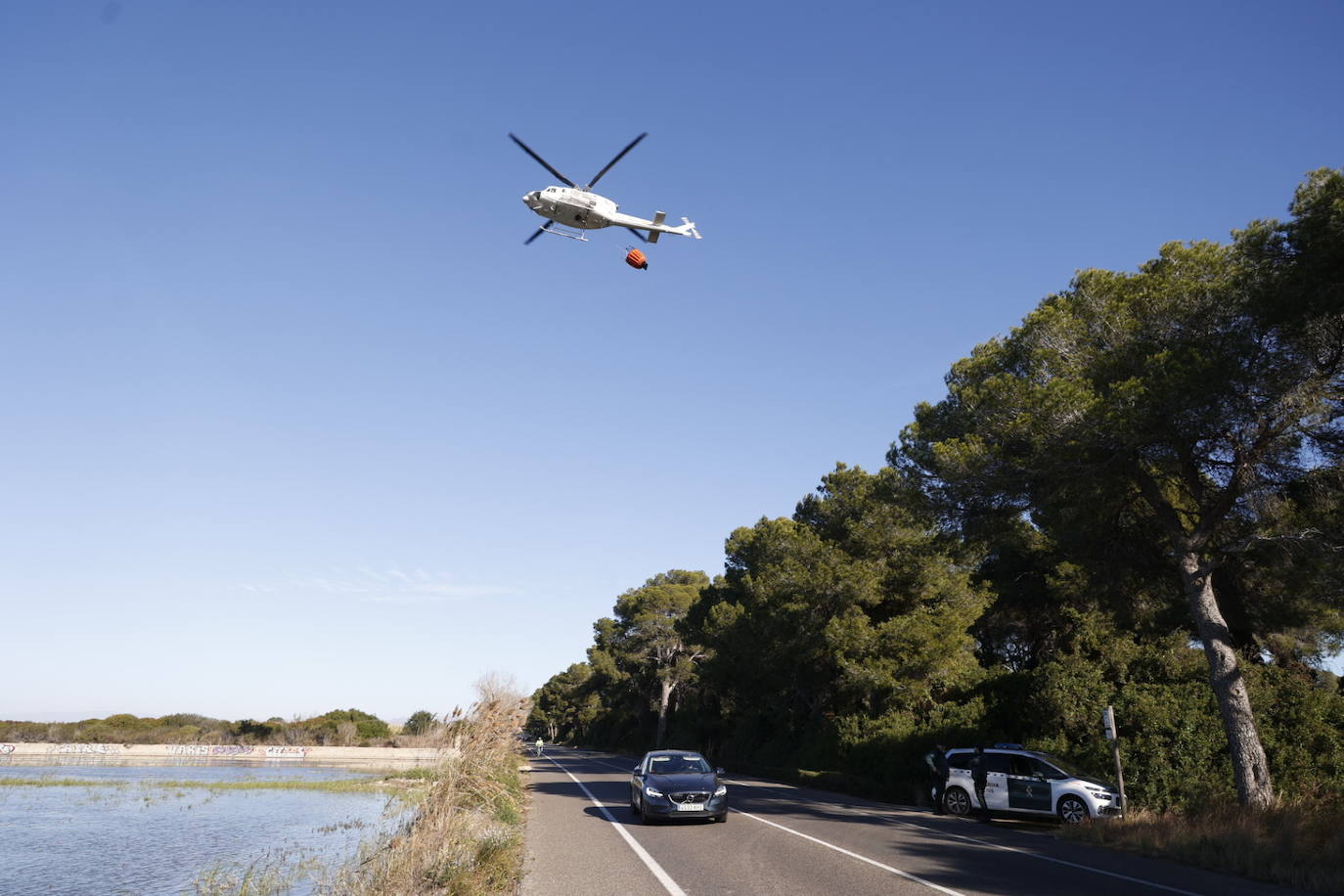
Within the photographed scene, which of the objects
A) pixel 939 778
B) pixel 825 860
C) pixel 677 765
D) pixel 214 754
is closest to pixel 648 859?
pixel 825 860

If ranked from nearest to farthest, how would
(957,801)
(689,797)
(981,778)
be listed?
(689,797), (981,778), (957,801)

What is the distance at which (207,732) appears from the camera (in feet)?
287

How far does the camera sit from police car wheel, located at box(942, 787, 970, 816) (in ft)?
64.0

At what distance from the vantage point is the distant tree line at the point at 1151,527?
51.4 feet

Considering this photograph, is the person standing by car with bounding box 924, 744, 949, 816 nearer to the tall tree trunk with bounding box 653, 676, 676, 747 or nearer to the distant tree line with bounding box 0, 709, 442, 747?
the tall tree trunk with bounding box 653, 676, 676, 747

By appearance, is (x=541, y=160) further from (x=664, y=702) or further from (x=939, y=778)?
(x=664, y=702)

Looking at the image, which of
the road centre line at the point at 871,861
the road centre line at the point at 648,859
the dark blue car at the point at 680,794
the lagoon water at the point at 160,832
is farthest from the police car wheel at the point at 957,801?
the lagoon water at the point at 160,832

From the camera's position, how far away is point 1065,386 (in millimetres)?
16719

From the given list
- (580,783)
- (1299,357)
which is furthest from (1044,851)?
(580,783)

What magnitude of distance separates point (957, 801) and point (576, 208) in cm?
1644

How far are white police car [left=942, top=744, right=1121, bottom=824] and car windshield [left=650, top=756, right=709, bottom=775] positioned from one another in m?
6.78

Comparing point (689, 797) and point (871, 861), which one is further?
point (689, 797)

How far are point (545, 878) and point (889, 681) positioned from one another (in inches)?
845

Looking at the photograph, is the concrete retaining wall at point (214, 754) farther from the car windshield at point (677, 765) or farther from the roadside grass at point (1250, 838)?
the roadside grass at point (1250, 838)
